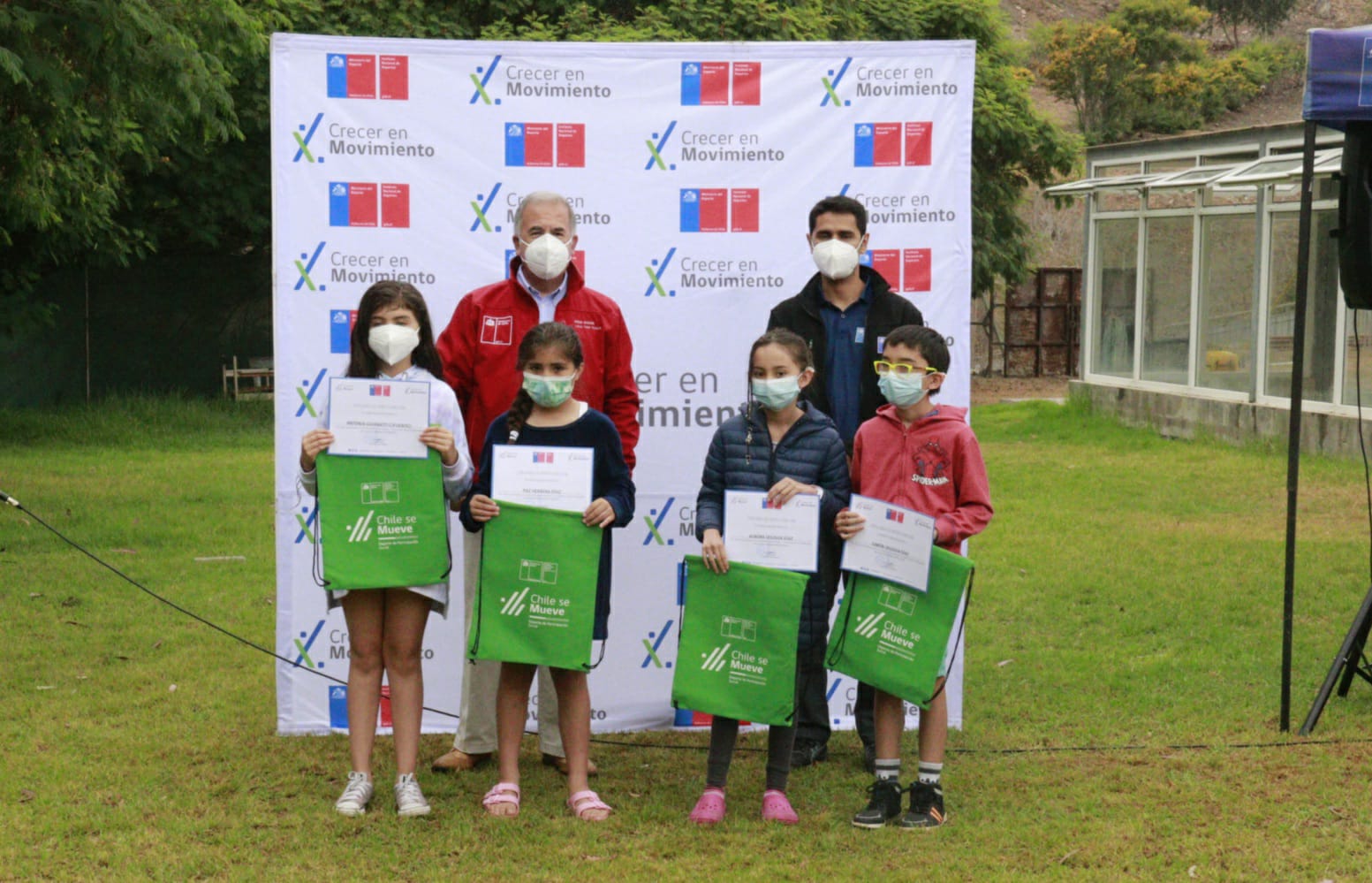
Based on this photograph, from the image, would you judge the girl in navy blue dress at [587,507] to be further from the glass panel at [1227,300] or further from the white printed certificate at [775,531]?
the glass panel at [1227,300]

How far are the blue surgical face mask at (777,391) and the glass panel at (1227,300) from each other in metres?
11.9

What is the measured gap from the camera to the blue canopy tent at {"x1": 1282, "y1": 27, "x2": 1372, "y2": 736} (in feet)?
17.6

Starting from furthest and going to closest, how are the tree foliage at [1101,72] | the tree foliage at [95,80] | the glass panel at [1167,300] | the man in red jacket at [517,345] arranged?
A: the tree foliage at [1101,72] → the glass panel at [1167,300] → the tree foliage at [95,80] → the man in red jacket at [517,345]

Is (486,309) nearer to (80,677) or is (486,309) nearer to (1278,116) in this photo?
(80,677)

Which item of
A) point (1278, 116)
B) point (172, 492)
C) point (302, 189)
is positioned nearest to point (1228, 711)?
point (302, 189)

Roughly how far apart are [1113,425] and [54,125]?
1201 cm

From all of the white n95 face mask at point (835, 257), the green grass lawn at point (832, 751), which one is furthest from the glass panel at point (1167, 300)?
the white n95 face mask at point (835, 257)

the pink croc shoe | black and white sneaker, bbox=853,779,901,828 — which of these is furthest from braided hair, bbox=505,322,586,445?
black and white sneaker, bbox=853,779,901,828

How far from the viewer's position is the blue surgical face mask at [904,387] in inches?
185

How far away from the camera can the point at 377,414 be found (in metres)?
4.73

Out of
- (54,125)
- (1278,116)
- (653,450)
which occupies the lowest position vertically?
(653,450)

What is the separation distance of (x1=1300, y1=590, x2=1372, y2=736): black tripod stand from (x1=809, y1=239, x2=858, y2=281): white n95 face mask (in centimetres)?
256

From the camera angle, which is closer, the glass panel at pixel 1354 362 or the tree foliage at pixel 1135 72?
the glass panel at pixel 1354 362

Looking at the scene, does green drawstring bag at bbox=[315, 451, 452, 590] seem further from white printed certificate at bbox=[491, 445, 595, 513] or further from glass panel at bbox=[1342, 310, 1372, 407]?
glass panel at bbox=[1342, 310, 1372, 407]
